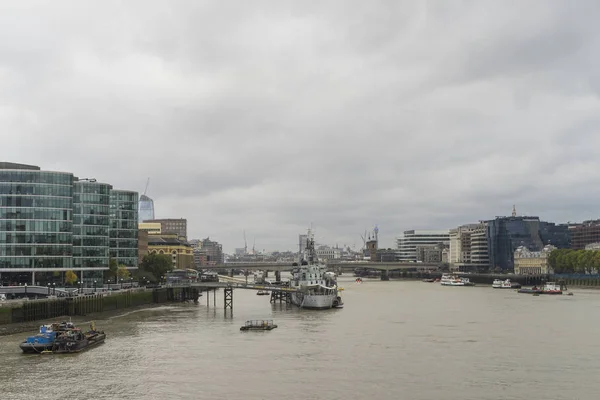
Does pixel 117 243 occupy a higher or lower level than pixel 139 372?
higher

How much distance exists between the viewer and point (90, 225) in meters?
147

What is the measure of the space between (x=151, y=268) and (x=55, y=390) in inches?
5409

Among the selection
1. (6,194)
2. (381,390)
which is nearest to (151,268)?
(6,194)

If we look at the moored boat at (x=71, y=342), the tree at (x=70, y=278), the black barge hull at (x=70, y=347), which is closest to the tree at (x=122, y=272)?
the tree at (x=70, y=278)

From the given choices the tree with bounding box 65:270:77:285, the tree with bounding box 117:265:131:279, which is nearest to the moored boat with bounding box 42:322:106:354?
the tree with bounding box 65:270:77:285

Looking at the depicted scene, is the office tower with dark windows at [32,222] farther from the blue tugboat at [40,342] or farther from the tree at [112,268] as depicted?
the blue tugboat at [40,342]

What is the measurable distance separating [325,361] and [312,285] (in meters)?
68.1

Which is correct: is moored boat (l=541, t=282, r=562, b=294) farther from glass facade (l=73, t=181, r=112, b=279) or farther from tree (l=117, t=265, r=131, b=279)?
glass facade (l=73, t=181, r=112, b=279)

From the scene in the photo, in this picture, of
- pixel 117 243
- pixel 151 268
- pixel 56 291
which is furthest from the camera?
pixel 151 268

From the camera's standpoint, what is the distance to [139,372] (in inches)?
2447

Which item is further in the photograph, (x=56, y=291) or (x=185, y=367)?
(x=56, y=291)

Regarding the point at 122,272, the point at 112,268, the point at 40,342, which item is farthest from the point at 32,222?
the point at 40,342

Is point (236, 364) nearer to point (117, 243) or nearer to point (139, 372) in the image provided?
point (139, 372)

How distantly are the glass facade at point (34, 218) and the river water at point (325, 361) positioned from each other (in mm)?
29913
